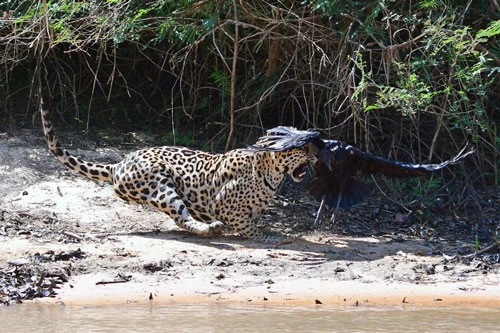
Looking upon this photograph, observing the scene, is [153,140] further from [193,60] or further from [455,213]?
[455,213]

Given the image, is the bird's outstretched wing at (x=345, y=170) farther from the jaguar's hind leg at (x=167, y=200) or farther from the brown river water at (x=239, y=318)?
the brown river water at (x=239, y=318)

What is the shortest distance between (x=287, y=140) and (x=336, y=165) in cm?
45

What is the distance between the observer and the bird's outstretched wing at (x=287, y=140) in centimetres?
853

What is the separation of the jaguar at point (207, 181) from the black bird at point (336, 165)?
0.11 meters

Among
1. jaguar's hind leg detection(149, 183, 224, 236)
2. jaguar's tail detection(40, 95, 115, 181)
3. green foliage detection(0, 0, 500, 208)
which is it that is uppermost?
green foliage detection(0, 0, 500, 208)

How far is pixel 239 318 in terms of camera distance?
685 cm

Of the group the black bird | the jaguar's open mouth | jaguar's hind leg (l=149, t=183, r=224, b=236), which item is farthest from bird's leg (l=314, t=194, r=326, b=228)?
jaguar's hind leg (l=149, t=183, r=224, b=236)

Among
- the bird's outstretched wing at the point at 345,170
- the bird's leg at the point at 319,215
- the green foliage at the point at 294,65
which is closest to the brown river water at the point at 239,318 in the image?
the bird's leg at the point at 319,215

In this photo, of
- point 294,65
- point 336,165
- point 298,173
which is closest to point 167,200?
point 298,173

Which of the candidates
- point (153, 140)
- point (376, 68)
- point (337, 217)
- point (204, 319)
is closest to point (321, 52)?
point (376, 68)

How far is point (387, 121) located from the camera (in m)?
10.3

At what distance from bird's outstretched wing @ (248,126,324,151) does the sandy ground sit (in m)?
0.82

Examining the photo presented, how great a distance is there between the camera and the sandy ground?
7.39 m

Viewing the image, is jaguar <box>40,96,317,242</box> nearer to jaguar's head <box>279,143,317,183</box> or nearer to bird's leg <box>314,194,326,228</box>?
jaguar's head <box>279,143,317,183</box>
